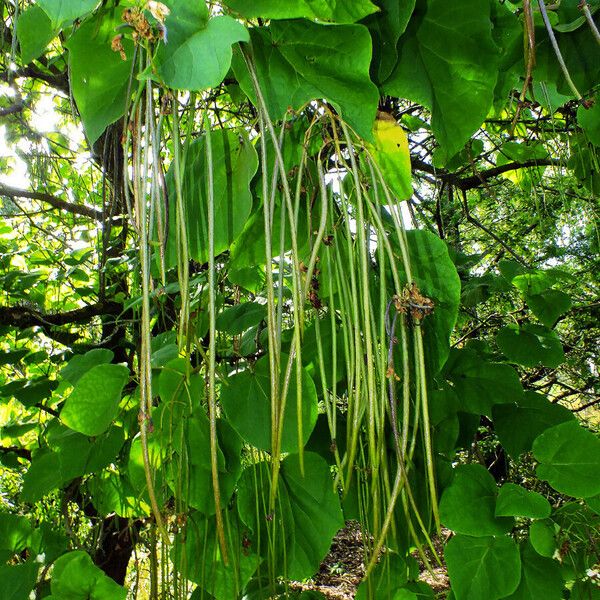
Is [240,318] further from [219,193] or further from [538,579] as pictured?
[538,579]

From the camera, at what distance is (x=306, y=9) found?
0.99 feet

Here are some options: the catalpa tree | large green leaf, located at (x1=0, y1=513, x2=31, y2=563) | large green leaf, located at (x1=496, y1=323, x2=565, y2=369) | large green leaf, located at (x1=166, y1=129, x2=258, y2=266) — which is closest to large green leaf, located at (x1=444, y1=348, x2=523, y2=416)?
the catalpa tree

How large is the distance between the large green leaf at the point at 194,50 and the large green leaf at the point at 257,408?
8.4 inches

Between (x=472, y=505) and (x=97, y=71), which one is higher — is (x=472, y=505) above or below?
below

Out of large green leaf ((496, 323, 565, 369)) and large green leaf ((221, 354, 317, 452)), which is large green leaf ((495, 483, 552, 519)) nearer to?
large green leaf ((221, 354, 317, 452))

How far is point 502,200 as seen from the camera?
7.14 ft

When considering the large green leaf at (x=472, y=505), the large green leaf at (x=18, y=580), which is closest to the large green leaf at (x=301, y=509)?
the large green leaf at (x=472, y=505)

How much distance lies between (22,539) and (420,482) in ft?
1.84

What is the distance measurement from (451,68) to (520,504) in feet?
1.21

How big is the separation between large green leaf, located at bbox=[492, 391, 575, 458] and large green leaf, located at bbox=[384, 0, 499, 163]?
36cm

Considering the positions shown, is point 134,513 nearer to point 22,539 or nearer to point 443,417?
point 22,539

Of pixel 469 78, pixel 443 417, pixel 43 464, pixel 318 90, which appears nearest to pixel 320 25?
pixel 318 90

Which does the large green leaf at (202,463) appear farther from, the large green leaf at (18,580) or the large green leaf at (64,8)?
the large green leaf at (64,8)

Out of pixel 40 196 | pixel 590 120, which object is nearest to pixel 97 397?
pixel 590 120
